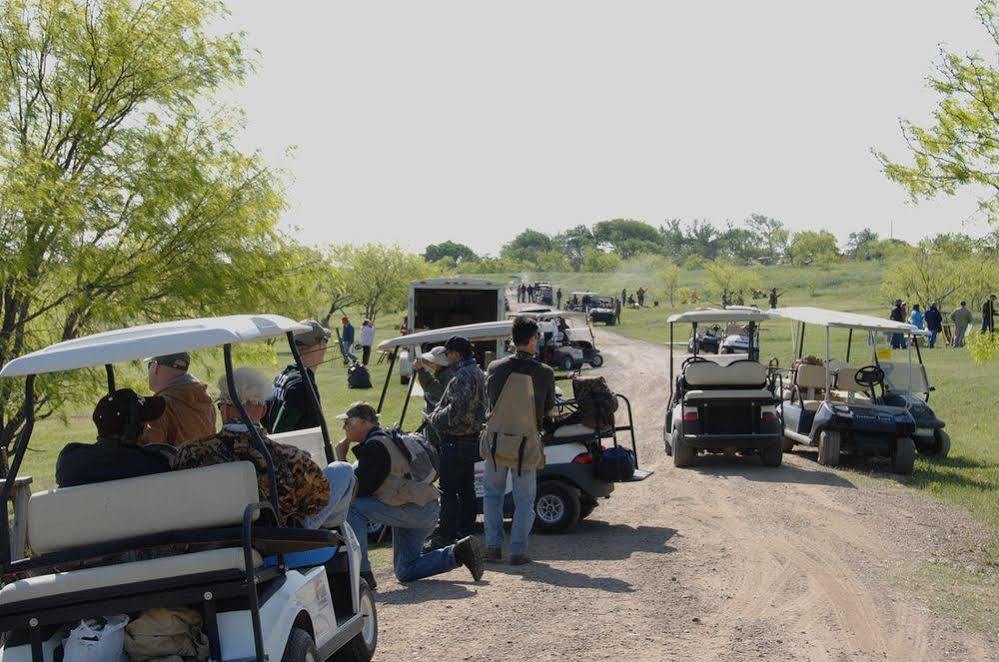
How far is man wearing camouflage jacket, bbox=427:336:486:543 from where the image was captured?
369 inches

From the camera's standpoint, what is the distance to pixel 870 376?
15852mm

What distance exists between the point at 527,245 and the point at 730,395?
178 metres

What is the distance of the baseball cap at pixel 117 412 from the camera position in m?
5.26

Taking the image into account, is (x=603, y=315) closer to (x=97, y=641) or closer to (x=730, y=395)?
(x=730, y=395)

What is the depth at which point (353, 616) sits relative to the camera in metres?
6.03

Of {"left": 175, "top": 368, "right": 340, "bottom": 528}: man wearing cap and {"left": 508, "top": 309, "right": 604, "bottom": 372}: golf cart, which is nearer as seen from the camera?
{"left": 175, "top": 368, "right": 340, "bottom": 528}: man wearing cap

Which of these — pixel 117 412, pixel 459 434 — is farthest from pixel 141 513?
pixel 459 434

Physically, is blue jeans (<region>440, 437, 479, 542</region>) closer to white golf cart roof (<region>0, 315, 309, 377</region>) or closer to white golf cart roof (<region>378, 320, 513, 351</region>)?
white golf cart roof (<region>378, 320, 513, 351</region>)

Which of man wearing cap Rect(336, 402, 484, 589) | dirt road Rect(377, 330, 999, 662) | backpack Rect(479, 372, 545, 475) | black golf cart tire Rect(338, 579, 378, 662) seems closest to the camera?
black golf cart tire Rect(338, 579, 378, 662)

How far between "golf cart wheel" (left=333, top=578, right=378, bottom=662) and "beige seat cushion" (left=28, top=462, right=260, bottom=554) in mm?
1568

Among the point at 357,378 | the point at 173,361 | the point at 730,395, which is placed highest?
the point at 173,361

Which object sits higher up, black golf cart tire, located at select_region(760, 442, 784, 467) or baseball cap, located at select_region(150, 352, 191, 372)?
baseball cap, located at select_region(150, 352, 191, 372)

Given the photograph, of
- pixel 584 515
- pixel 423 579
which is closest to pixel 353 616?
pixel 423 579

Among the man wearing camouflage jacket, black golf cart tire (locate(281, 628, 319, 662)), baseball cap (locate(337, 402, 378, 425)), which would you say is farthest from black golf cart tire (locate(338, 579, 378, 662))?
the man wearing camouflage jacket
